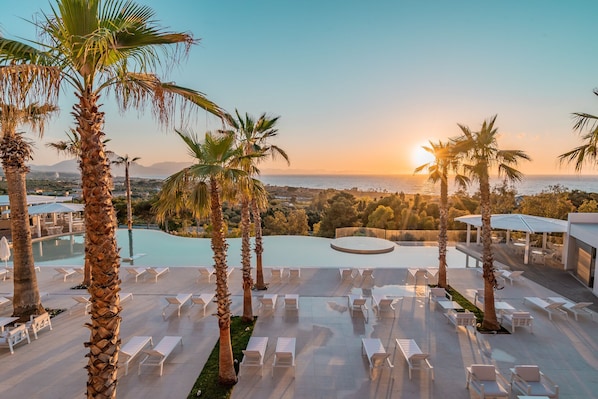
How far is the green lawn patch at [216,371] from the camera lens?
5848 mm

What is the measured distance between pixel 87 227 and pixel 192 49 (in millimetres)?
2215

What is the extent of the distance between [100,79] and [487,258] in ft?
30.9

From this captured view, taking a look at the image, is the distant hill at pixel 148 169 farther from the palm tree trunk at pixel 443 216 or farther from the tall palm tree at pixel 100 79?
the palm tree trunk at pixel 443 216

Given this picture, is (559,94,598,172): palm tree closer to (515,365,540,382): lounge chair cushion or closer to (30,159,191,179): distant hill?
(515,365,540,382): lounge chair cushion

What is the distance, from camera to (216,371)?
259 inches

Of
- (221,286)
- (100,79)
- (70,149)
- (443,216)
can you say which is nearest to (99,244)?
(100,79)

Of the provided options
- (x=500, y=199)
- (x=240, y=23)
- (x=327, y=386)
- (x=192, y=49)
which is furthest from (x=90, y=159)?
(x=500, y=199)

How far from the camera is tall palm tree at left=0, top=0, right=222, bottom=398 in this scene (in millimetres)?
2928

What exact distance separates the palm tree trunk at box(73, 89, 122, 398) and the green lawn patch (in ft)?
9.52

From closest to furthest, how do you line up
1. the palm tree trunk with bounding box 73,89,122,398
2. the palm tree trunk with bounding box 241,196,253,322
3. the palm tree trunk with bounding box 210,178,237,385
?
the palm tree trunk with bounding box 73,89,122,398, the palm tree trunk with bounding box 210,178,237,385, the palm tree trunk with bounding box 241,196,253,322

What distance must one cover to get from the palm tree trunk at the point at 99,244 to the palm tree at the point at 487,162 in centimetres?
832

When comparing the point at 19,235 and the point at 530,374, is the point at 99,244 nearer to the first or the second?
the point at 530,374

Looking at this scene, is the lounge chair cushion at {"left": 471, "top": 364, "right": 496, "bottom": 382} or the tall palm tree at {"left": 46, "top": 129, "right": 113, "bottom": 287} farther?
the tall palm tree at {"left": 46, "top": 129, "right": 113, "bottom": 287}

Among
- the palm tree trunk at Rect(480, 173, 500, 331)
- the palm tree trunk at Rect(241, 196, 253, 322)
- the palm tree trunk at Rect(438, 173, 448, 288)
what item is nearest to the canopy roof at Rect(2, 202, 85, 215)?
the palm tree trunk at Rect(241, 196, 253, 322)
